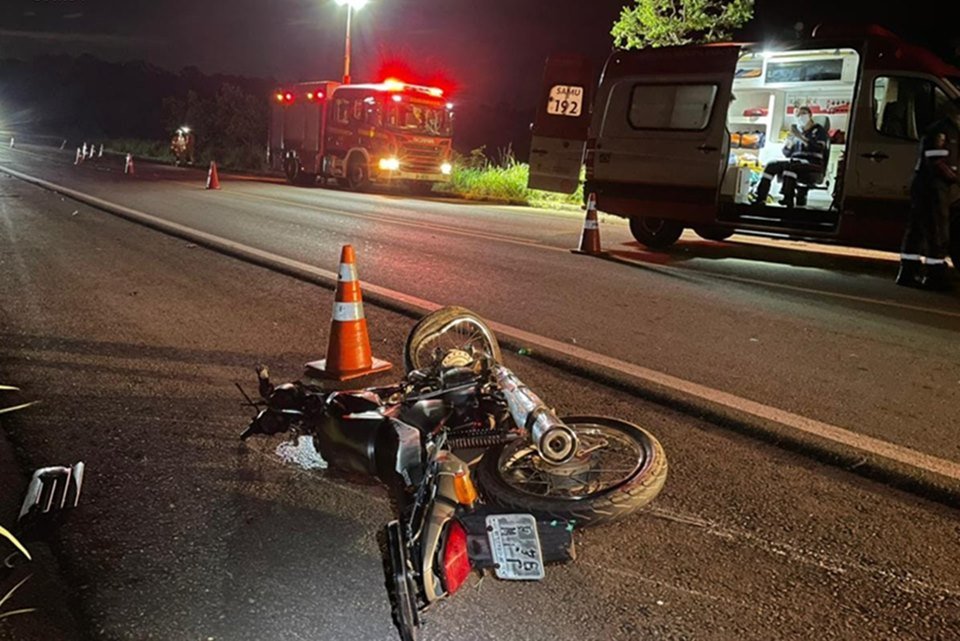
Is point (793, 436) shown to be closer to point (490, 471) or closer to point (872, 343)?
point (490, 471)

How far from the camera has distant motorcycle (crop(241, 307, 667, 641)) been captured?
2475mm

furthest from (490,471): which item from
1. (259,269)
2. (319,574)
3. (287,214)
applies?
(287,214)

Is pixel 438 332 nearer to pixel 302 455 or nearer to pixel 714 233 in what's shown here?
pixel 302 455

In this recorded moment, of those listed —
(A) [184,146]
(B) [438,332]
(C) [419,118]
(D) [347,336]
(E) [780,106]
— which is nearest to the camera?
(B) [438,332]

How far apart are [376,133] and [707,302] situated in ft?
56.0

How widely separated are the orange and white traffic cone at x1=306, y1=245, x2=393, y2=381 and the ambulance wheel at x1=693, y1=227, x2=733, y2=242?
7638 millimetres

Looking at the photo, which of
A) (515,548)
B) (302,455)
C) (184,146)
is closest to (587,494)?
(515,548)

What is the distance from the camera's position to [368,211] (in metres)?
16.1

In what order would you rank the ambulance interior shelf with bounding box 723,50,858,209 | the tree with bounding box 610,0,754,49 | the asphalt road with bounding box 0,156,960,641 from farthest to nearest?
1. the tree with bounding box 610,0,754,49
2. the ambulance interior shelf with bounding box 723,50,858,209
3. the asphalt road with bounding box 0,156,960,641

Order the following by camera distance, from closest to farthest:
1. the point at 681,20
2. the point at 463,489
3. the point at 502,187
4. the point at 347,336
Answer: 1. the point at 463,489
2. the point at 347,336
3. the point at 681,20
4. the point at 502,187

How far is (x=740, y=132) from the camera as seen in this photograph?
49.0ft

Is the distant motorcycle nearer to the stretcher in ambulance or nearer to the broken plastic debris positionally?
the broken plastic debris

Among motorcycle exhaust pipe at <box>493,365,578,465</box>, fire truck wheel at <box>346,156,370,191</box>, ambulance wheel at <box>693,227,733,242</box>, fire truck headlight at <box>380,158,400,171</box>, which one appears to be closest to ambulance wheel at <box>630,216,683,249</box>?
ambulance wheel at <box>693,227,733,242</box>

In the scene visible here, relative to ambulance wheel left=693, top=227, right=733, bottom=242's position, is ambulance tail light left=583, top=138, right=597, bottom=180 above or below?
above
